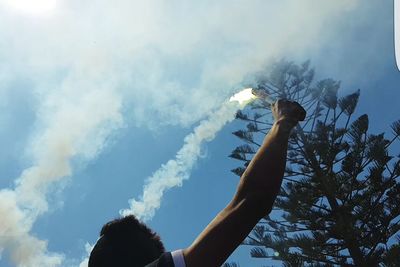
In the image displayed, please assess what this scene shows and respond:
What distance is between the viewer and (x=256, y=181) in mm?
1303

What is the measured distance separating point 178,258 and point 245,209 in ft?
0.79

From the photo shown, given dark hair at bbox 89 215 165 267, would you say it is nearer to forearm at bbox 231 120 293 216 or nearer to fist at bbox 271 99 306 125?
forearm at bbox 231 120 293 216

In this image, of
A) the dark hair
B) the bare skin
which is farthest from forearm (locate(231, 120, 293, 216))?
the dark hair

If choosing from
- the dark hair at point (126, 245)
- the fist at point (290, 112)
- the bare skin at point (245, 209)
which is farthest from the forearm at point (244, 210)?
the dark hair at point (126, 245)

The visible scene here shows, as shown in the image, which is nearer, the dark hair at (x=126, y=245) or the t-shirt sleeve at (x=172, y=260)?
the t-shirt sleeve at (x=172, y=260)

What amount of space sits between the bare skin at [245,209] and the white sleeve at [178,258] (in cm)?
Result: 1

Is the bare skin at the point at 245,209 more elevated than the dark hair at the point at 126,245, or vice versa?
the dark hair at the point at 126,245

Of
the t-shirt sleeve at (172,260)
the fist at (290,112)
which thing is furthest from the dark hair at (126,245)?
the fist at (290,112)

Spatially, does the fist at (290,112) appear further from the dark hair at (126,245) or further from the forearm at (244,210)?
the dark hair at (126,245)

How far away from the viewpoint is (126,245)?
1.66 metres

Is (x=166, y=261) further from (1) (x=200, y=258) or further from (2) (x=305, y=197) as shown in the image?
(2) (x=305, y=197)

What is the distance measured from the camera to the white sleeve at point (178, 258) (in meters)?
1.27

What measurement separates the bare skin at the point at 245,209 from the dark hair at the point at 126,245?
0.40 metres

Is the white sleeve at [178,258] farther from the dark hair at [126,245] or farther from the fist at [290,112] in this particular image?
the fist at [290,112]
